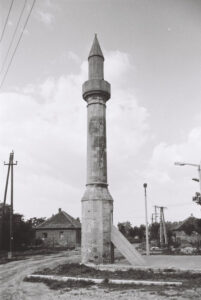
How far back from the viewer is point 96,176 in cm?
1727

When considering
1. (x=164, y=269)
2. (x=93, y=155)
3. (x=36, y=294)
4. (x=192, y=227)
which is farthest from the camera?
(x=192, y=227)

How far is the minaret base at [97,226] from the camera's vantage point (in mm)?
16156

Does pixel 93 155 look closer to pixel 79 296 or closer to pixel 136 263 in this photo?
pixel 136 263

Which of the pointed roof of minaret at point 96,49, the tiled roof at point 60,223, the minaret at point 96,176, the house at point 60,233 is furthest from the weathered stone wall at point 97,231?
the tiled roof at point 60,223

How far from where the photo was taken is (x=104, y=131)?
Result: 59.5ft

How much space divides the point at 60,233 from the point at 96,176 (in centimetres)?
3182

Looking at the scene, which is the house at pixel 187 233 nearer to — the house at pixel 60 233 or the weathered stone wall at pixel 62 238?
the weathered stone wall at pixel 62 238

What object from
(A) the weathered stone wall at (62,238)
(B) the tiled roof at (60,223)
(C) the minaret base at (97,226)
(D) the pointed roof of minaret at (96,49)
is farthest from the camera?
(B) the tiled roof at (60,223)

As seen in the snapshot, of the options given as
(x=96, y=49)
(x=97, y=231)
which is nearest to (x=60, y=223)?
(x=97, y=231)

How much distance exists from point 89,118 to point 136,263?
8328mm

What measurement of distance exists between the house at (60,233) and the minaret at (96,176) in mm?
30179

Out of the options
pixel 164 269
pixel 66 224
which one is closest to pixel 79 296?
pixel 164 269

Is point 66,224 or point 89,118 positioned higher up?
point 89,118

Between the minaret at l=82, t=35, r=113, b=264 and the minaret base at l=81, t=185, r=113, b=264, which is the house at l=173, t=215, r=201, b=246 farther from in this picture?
the minaret at l=82, t=35, r=113, b=264
